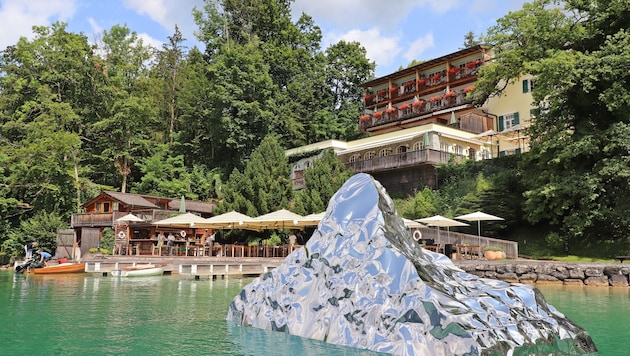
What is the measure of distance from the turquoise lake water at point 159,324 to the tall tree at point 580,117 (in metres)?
7.22

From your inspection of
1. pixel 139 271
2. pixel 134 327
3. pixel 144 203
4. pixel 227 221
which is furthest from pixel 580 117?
pixel 144 203

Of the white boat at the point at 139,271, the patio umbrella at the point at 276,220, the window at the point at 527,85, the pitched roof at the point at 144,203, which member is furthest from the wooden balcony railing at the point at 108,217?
the window at the point at 527,85

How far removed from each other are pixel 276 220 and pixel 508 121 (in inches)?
1049

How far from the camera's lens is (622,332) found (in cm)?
1042

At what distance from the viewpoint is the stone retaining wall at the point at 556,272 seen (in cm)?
2041

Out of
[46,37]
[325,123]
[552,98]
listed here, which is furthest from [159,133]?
[552,98]

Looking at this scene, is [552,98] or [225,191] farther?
[225,191]

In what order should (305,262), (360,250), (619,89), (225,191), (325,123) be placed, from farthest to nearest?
(325,123), (225,191), (619,89), (305,262), (360,250)

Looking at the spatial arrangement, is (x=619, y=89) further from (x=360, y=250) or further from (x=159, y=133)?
(x=159, y=133)

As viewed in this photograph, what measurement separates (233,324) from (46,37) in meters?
49.2

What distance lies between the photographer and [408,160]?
3891 cm

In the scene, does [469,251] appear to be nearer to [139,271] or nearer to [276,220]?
[276,220]

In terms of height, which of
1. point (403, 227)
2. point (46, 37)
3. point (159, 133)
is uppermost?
point (46, 37)

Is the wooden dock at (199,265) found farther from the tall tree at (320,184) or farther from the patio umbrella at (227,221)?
the tall tree at (320,184)
